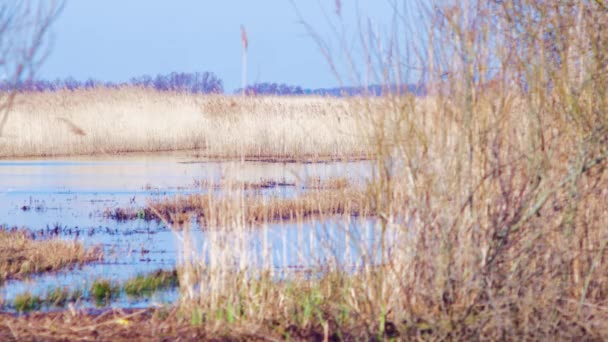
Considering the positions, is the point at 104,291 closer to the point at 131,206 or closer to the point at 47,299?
Result: the point at 47,299

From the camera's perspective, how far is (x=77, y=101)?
94.8 ft

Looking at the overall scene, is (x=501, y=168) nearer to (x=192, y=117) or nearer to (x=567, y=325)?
Result: (x=567, y=325)

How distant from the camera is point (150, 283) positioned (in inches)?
376

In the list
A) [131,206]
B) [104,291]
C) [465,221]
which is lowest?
[131,206]

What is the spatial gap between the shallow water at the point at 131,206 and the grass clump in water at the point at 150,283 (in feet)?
0.71

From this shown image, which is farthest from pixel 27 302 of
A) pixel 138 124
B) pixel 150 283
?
pixel 138 124

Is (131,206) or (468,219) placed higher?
(468,219)

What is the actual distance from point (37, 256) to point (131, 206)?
617 centimetres

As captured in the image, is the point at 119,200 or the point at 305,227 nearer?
the point at 305,227

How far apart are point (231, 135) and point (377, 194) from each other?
19825mm

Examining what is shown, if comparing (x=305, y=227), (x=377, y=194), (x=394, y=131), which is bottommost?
(x=305, y=227)

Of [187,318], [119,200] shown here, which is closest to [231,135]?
[119,200]

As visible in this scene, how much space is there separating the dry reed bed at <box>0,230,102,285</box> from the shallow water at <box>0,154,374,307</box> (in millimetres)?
228

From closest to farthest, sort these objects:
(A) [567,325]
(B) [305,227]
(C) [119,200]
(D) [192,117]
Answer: (A) [567,325]
(B) [305,227]
(C) [119,200]
(D) [192,117]
